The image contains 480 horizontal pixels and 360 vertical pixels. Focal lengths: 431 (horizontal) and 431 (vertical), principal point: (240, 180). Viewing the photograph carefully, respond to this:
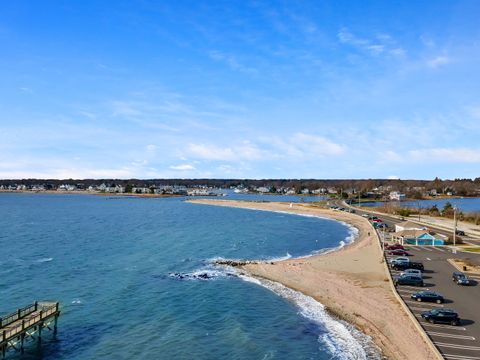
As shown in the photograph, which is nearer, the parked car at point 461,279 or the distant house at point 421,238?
the parked car at point 461,279

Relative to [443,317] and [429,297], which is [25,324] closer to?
[443,317]

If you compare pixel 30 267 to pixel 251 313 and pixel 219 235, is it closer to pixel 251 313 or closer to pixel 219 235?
pixel 251 313

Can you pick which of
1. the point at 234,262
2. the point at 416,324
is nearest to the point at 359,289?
the point at 416,324

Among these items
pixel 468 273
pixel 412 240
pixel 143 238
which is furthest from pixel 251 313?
pixel 143 238

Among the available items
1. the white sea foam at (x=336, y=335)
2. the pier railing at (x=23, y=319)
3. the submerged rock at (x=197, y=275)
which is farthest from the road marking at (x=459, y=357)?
the submerged rock at (x=197, y=275)

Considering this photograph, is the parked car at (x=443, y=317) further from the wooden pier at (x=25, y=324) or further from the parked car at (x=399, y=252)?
the parked car at (x=399, y=252)

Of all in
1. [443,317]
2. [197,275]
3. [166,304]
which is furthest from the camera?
[197,275]

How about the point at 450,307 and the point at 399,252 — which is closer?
the point at 450,307

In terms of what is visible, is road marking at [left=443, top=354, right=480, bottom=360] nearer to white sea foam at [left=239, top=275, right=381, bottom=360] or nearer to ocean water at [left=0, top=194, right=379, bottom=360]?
white sea foam at [left=239, top=275, right=381, bottom=360]

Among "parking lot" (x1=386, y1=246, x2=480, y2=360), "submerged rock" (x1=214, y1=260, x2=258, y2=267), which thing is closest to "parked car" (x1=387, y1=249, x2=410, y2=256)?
"parking lot" (x1=386, y1=246, x2=480, y2=360)
